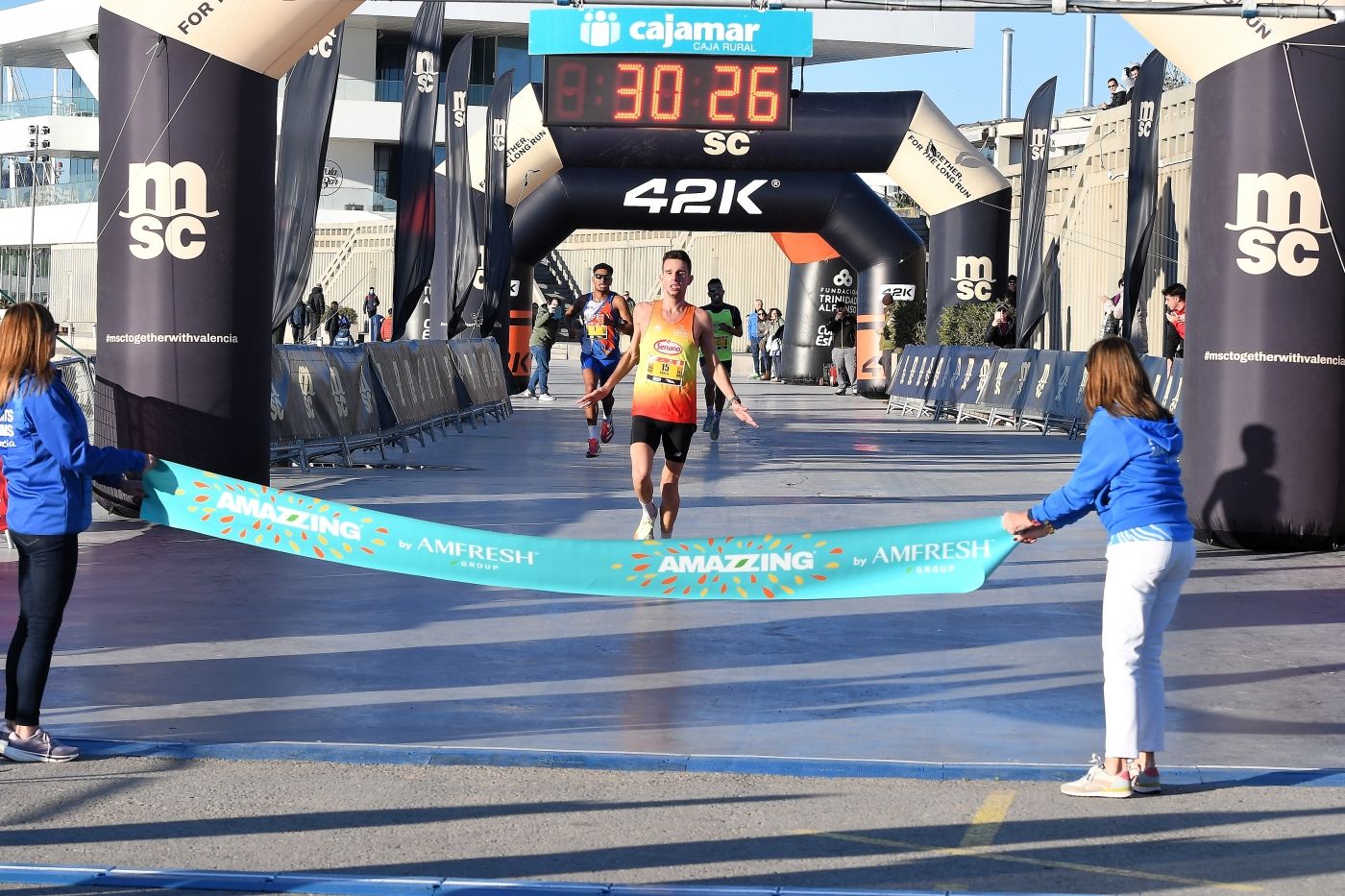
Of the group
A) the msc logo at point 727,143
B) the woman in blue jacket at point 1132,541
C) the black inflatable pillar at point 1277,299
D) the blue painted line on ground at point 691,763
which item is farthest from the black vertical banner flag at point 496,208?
the woman in blue jacket at point 1132,541

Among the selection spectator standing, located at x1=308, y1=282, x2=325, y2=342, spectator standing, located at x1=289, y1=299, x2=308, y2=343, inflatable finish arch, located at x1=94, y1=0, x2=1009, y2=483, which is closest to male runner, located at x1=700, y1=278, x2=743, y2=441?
inflatable finish arch, located at x1=94, y1=0, x2=1009, y2=483

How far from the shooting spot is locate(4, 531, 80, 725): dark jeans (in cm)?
622

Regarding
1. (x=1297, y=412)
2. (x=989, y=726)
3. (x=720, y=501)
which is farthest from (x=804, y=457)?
(x=989, y=726)

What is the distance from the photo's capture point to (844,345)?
3812cm

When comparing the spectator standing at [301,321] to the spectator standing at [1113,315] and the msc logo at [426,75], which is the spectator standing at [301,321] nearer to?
the spectator standing at [1113,315]

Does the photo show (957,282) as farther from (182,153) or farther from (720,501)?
(182,153)

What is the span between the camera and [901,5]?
36.7 feet

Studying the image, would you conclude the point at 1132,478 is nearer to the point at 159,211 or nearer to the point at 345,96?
the point at 159,211

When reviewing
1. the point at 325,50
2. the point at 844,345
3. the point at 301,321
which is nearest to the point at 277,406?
the point at 325,50

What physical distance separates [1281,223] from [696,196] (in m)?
18.5

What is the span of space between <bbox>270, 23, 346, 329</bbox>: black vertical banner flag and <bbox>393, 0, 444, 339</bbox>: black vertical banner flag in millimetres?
4628

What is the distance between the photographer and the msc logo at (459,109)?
85.5 ft

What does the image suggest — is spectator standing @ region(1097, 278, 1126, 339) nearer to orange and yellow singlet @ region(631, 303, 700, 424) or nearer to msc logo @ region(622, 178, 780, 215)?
msc logo @ region(622, 178, 780, 215)

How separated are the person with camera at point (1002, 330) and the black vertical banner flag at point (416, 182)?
395 inches
